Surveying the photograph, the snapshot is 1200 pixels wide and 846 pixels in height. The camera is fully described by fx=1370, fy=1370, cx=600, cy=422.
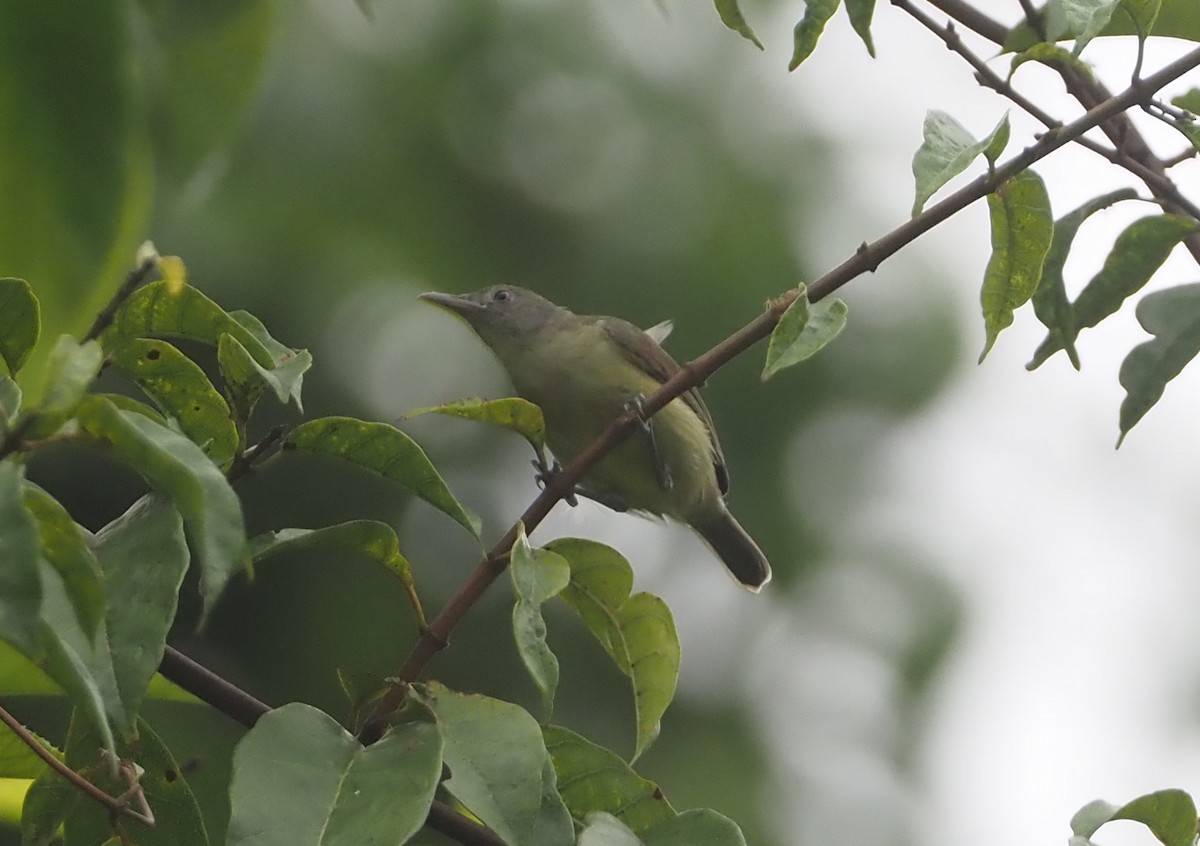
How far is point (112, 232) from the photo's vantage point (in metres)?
0.45

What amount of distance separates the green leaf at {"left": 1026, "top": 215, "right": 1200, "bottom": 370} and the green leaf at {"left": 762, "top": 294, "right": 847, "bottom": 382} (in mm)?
413

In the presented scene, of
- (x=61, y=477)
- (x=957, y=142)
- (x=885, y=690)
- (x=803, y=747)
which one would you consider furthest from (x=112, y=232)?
(x=885, y=690)

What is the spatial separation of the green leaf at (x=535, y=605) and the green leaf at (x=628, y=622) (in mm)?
Result: 293

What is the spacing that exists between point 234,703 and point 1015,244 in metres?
1.11

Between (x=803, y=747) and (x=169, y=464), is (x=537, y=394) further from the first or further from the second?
(x=803, y=747)

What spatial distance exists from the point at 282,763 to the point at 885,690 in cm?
842

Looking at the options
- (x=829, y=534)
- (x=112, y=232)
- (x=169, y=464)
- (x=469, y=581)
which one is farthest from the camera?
(x=829, y=534)

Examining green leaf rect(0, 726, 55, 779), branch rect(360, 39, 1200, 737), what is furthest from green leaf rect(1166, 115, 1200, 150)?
green leaf rect(0, 726, 55, 779)

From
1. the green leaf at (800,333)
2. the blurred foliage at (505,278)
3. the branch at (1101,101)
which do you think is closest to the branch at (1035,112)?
the branch at (1101,101)

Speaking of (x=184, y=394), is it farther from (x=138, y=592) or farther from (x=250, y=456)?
(x=138, y=592)

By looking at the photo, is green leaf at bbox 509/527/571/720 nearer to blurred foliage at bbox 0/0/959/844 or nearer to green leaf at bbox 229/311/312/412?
green leaf at bbox 229/311/312/412

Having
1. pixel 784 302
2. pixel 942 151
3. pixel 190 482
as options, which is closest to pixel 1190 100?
pixel 942 151

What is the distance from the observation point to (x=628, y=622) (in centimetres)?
188

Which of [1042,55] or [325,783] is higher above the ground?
[1042,55]
